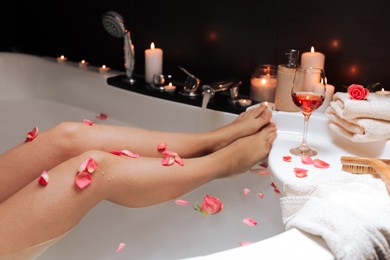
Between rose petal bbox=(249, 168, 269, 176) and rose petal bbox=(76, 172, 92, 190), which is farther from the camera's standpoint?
rose petal bbox=(249, 168, 269, 176)

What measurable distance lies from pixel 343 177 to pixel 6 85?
1.90 m

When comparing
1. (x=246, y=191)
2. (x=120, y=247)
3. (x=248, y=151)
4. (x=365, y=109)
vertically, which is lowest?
(x=120, y=247)

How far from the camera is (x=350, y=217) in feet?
2.98

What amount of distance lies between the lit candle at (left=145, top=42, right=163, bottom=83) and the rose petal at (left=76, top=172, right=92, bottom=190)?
0.97 metres

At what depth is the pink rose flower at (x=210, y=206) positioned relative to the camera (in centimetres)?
158

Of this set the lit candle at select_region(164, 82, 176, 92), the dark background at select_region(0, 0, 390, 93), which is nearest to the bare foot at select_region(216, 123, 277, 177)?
the dark background at select_region(0, 0, 390, 93)

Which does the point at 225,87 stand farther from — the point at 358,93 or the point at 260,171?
the point at 358,93

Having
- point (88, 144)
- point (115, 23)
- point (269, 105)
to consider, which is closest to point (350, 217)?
point (88, 144)

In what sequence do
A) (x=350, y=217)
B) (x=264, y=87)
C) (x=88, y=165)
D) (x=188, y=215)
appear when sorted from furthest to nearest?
(x=264, y=87) < (x=188, y=215) < (x=88, y=165) < (x=350, y=217)

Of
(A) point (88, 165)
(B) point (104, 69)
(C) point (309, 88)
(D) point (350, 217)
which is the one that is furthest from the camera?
(B) point (104, 69)

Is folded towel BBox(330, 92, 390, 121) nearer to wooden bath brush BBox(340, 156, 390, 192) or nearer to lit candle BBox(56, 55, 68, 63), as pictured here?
wooden bath brush BBox(340, 156, 390, 192)

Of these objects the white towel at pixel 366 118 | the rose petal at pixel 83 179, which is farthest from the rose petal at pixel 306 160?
the rose petal at pixel 83 179

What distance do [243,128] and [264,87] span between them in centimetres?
24

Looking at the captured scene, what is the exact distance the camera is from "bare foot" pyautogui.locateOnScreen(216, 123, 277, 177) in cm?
158
